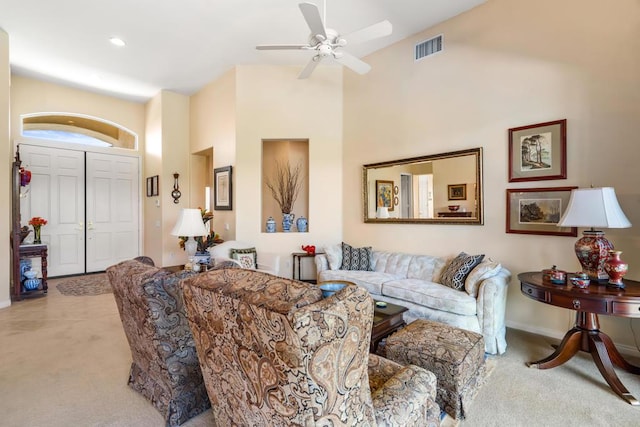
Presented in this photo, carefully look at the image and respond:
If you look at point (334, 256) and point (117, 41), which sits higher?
point (117, 41)

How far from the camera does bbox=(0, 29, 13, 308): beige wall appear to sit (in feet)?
13.7

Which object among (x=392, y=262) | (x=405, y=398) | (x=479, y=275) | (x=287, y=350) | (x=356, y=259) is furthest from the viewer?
(x=356, y=259)

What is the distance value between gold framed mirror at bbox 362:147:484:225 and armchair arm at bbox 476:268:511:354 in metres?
0.99

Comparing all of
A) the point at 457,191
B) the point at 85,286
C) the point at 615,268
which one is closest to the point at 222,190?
the point at 85,286

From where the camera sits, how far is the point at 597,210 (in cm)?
243

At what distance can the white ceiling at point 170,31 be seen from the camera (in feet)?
12.1

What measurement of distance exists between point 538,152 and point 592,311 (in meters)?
1.73

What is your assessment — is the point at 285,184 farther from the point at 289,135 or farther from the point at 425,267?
the point at 425,267

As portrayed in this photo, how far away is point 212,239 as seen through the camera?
16.8ft

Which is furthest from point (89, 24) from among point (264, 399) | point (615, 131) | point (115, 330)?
point (615, 131)

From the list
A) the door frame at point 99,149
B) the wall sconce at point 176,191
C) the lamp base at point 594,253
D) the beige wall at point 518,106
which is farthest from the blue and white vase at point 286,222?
the lamp base at point 594,253

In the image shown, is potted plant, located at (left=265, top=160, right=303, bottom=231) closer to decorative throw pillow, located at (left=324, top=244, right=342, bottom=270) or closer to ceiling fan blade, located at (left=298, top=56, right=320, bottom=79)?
decorative throw pillow, located at (left=324, top=244, right=342, bottom=270)

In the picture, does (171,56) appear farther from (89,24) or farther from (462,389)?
(462,389)

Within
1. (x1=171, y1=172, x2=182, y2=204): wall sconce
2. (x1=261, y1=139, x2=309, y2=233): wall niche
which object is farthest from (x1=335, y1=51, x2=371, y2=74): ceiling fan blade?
(x1=171, y1=172, x2=182, y2=204): wall sconce
